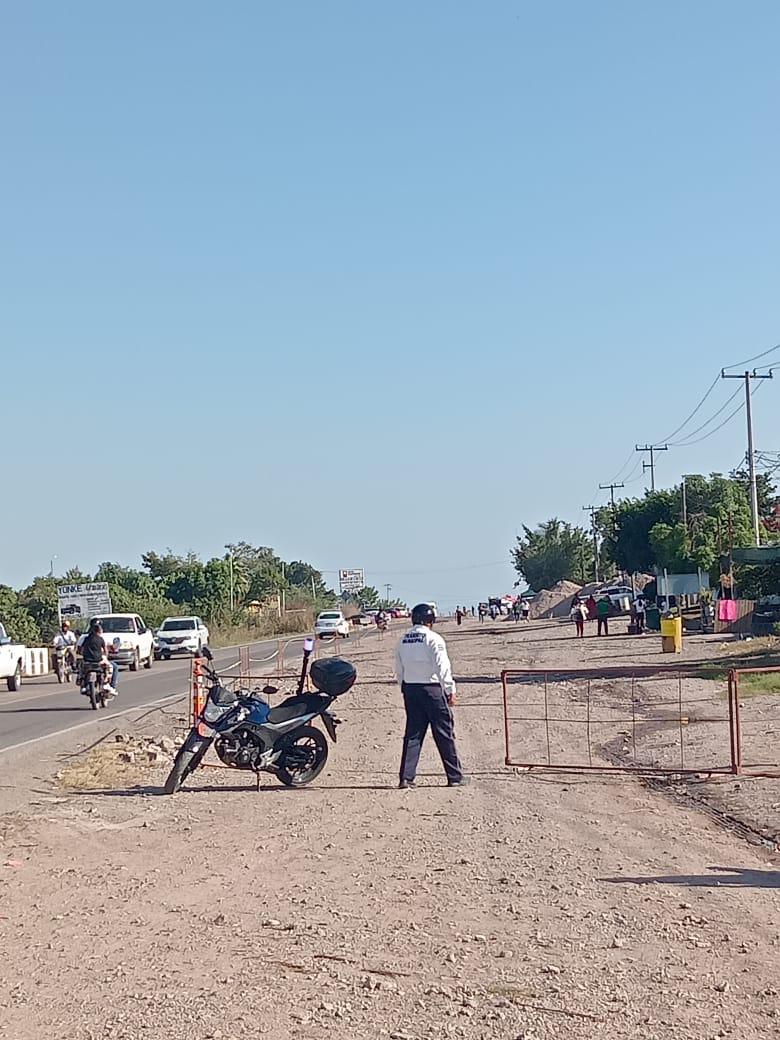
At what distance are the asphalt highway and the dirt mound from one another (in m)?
61.8

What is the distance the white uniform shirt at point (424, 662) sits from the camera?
13062 millimetres

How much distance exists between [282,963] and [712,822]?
5.30 m

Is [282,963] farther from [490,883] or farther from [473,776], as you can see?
[473,776]

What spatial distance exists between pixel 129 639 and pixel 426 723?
32259 millimetres

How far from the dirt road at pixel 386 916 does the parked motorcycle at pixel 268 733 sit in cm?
30

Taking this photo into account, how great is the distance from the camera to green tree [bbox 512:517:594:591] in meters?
150

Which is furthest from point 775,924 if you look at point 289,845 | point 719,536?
point 719,536

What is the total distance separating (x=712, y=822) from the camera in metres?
11.1

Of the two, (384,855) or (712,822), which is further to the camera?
(712,822)

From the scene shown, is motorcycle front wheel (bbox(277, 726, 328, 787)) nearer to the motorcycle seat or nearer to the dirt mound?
the motorcycle seat

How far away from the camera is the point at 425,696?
42.8 feet

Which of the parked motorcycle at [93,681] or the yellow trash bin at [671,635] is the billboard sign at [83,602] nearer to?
the yellow trash bin at [671,635]

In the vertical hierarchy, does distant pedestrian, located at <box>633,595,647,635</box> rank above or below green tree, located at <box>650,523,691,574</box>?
below

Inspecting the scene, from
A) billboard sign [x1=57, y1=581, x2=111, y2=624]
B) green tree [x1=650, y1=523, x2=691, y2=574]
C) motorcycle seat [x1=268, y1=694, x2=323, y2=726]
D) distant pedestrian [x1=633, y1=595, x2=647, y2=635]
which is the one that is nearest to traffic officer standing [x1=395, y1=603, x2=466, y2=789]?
motorcycle seat [x1=268, y1=694, x2=323, y2=726]
